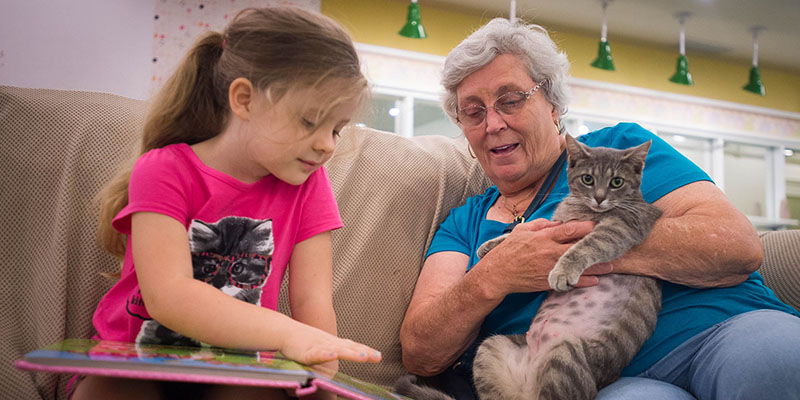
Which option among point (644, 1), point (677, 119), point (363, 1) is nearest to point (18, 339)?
point (363, 1)

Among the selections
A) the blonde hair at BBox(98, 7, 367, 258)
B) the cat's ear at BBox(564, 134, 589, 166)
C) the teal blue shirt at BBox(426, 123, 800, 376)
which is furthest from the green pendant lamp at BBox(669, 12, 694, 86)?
the blonde hair at BBox(98, 7, 367, 258)

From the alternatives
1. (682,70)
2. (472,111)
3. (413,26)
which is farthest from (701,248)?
(682,70)

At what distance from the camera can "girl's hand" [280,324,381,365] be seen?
850mm

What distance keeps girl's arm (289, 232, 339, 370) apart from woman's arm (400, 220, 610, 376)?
0.35 meters

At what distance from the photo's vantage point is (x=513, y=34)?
64.3 inches

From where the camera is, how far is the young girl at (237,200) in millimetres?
906

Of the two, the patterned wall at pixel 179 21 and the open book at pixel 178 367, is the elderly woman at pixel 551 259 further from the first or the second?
the patterned wall at pixel 179 21

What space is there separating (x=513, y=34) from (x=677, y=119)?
6045 millimetres

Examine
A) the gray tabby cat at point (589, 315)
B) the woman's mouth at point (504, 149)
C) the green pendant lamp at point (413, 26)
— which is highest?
the green pendant lamp at point (413, 26)

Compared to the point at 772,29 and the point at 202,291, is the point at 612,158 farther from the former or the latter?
the point at 772,29

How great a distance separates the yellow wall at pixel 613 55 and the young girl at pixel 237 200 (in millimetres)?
4350

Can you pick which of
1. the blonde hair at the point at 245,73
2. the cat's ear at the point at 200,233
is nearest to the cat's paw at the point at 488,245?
the blonde hair at the point at 245,73

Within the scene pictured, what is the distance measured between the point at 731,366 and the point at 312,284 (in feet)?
2.66

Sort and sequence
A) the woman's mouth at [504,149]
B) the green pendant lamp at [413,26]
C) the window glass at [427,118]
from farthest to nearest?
1. the window glass at [427,118]
2. the green pendant lamp at [413,26]
3. the woman's mouth at [504,149]
